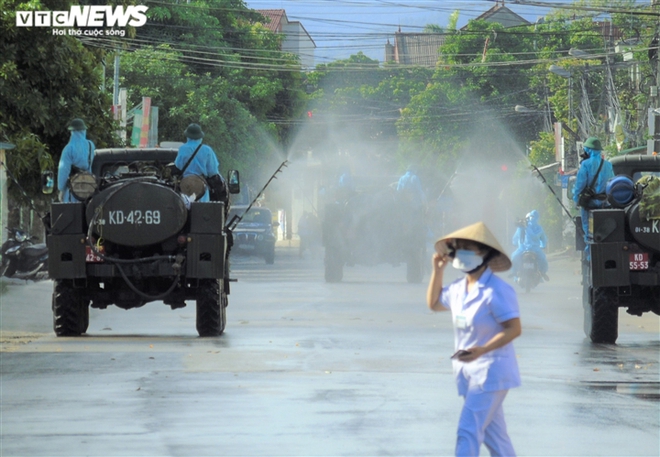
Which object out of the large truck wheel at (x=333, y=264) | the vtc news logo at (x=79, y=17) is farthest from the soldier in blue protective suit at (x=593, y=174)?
the large truck wheel at (x=333, y=264)

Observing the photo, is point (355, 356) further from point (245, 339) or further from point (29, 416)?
point (29, 416)

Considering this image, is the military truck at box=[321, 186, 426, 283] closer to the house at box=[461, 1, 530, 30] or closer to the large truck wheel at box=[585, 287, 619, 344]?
the large truck wheel at box=[585, 287, 619, 344]

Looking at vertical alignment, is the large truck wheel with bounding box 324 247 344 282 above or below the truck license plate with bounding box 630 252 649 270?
below

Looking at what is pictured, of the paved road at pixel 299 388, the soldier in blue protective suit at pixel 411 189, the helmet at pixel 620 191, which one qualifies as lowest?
the paved road at pixel 299 388

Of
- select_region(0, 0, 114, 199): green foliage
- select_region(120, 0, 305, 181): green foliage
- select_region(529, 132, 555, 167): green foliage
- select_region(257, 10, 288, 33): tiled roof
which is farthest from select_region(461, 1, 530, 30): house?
select_region(0, 0, 114, 199): green foliage

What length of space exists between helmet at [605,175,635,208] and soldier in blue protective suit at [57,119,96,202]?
617 cm

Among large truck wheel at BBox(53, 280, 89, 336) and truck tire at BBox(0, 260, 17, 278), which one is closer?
large truck wheel at BBox(53, 280, 89, 336)

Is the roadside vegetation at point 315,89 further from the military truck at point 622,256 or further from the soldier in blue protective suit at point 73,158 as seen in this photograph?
the military truck at point 622,256

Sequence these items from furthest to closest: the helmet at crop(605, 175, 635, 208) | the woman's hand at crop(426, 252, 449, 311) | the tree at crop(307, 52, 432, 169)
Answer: the tree at crop(307, 52, 432, 169), the helmet at crop(605, 175, 635, 208), the woman's hand at crop(426, 252, 449, 311)

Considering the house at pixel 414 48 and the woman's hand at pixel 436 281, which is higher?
the house at pixel 414 48

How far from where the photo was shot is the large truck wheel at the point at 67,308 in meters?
15.9

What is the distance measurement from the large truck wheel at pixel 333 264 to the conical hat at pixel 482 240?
2217 cm

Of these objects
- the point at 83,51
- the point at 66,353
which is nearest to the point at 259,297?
the point at 83,51

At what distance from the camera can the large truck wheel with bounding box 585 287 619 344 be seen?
50.4 feet
